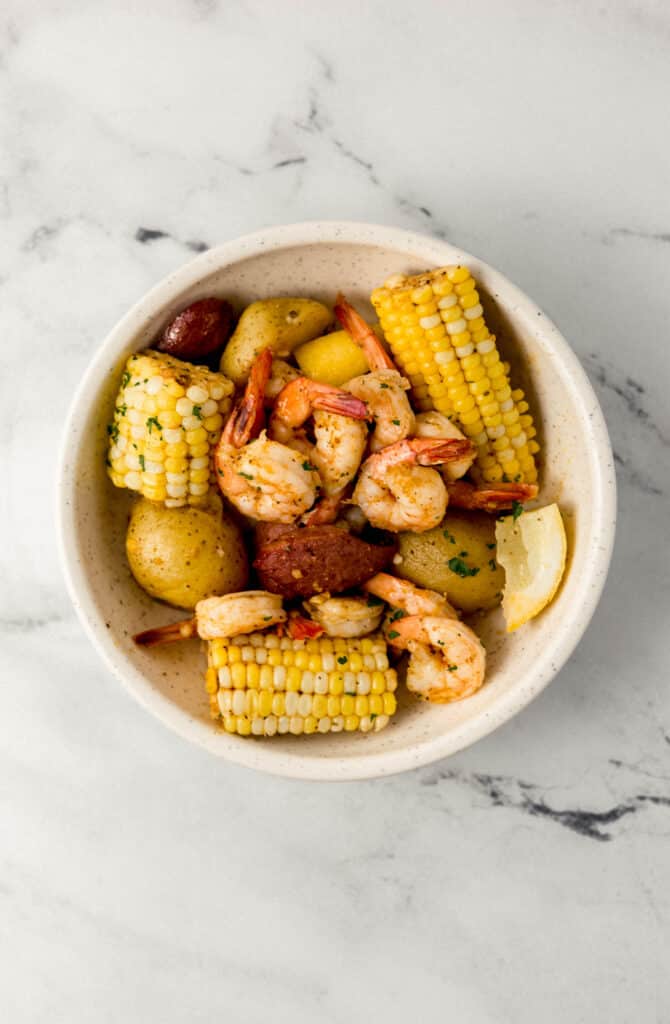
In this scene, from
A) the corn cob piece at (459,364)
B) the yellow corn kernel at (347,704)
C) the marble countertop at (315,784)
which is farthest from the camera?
the marble countertop at (315,784)

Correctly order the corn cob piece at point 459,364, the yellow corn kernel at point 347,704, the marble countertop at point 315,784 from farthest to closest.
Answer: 1. the marble countertop at point 315,784
2. the yellow corn kernel at point 347,704
3. the corn cob piece at point 459,364

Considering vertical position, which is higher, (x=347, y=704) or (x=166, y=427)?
(x=166, y=427)

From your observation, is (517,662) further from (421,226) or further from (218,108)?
(218,108)

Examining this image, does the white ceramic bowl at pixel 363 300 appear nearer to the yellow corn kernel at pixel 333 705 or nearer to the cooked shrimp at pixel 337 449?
the yellow corn kernel at pixel 333 705

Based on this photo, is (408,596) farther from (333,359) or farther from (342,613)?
(333,359)

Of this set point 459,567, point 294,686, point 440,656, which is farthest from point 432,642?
point 294,686

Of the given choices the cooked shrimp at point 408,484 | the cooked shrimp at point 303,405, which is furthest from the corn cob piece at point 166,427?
the cooked shrimp at point 408,484
